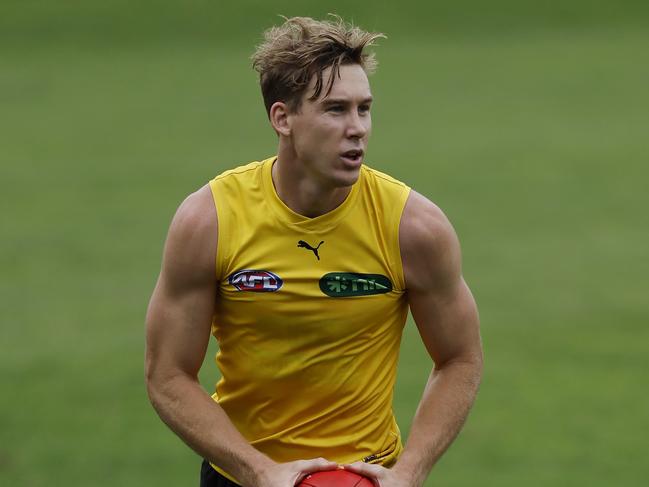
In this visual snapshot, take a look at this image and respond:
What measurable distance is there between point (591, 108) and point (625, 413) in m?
16.0

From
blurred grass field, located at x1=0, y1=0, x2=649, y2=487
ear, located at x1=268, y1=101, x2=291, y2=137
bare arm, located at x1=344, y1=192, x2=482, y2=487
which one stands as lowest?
bare arm, located at x1=344, y1=192, x2=482, y2=487

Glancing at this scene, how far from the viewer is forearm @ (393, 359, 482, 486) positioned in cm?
588

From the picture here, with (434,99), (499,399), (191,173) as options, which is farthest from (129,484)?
(434,99)

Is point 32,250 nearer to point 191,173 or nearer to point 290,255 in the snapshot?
point 191,173

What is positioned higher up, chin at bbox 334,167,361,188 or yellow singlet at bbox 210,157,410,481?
chin at bbox 334,167,361,188

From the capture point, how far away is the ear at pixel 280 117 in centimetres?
578

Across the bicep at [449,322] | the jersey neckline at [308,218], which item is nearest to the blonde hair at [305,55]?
the jersey neckline at [308,218]

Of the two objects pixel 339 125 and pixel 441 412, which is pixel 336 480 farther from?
pixel 339 125

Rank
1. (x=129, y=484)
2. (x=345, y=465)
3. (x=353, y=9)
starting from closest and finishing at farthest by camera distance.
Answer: (x=345, y=465) < (x=129, y=484) < (x=353, y=9)

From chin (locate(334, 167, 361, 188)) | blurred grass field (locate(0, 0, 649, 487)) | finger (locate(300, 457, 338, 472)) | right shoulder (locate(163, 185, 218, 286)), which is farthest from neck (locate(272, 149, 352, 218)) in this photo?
blurred grass field (locate(0, 0, 649, 487))

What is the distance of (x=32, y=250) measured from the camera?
63.7ft

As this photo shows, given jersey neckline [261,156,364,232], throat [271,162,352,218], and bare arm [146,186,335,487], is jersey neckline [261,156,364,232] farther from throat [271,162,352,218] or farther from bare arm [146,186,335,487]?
bare arm [146,186,335,487]

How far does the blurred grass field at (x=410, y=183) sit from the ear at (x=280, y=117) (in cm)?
669

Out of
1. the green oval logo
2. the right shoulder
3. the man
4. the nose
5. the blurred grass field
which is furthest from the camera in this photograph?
the blurred grass field
